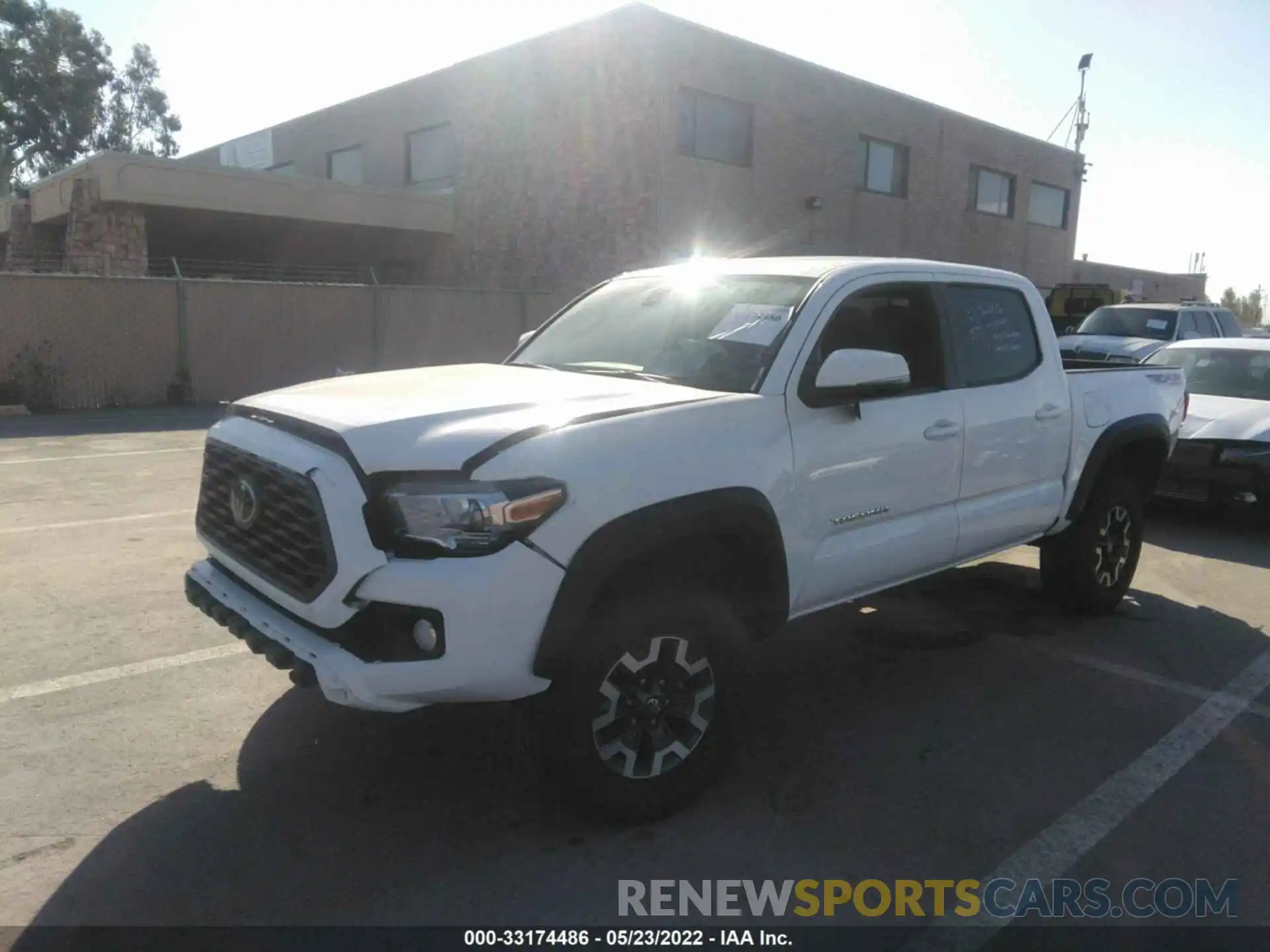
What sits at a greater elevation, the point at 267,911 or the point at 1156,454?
the point at 1156,454

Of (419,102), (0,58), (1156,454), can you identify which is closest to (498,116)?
(419,102)

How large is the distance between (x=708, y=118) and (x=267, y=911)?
66.6 feet

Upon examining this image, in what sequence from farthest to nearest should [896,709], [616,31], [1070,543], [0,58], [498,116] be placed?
[0,58] → [498,116] → [616,31] → [1070,543] → [896,709]

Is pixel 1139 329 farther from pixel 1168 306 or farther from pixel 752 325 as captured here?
pixel 752 325

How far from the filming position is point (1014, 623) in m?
5.36

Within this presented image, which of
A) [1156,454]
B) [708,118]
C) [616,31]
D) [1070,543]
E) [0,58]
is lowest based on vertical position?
[1070,543]

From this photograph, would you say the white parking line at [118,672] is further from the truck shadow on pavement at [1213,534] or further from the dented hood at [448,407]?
the truck shadow on pavement at [1213,534]

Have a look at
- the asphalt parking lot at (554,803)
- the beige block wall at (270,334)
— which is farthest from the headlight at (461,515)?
the beige block wall at (270,334)

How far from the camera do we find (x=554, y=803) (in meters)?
3.09

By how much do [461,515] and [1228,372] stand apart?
28.0 feet

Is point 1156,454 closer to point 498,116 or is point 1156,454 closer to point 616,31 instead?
point 616,31

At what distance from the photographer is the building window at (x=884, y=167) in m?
24.5

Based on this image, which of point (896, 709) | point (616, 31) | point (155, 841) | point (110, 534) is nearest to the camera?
point (155, 841)
